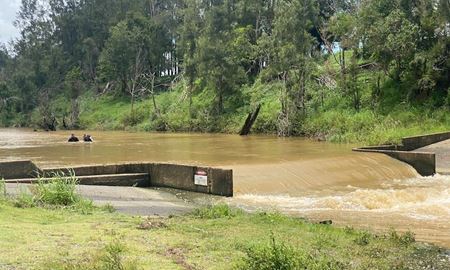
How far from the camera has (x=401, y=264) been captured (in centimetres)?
766

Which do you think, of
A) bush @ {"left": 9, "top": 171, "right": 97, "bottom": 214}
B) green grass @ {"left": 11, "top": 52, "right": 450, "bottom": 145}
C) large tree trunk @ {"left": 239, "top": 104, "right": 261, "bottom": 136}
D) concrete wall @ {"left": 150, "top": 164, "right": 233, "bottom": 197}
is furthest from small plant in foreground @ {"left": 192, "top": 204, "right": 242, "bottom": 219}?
large tree trunk @ {"left": 239, "top": 104, "right": 261, "bottom": 136}

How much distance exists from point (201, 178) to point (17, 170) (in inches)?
252

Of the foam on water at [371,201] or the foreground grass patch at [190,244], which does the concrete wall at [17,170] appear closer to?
the foreground grass patch at [190,244]

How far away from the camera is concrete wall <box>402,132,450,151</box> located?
25188 mm

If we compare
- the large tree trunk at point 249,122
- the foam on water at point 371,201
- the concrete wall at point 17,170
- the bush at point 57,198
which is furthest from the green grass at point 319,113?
the bush at point 57,198

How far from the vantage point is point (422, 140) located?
84.6ft

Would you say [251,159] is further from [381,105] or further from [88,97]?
[88,97]

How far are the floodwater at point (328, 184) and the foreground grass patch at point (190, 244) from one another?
7.77 feet

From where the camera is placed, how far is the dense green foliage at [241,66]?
3350 cm

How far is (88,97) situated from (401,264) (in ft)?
225

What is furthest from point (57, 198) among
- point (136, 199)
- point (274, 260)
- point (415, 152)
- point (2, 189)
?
point (415, 152)

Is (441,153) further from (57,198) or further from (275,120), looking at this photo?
(57,198)

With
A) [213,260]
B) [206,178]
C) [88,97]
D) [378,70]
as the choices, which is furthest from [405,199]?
[88,97]

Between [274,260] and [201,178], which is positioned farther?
[201,178]
